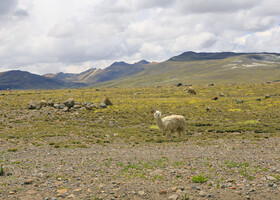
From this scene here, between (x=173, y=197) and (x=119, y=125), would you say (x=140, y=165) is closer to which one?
(x=173, y=197)

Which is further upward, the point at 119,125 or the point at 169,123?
the point at 169,123

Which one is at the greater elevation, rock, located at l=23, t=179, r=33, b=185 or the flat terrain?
rock, located at l=23, t=179, r=33, b=185

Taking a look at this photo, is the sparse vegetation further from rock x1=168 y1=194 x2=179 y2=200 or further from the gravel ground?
rock x1=168 y1=194 x2=179 y2=200

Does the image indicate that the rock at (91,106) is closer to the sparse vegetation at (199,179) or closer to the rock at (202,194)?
the sparse vegetation at (199,179)

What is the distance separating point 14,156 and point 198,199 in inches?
545

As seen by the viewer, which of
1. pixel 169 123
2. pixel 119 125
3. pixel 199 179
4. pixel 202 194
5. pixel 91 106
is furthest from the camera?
pixel 91 106

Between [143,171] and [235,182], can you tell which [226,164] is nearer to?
[235,182]

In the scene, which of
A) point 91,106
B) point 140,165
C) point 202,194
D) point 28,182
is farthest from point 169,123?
point 91,106

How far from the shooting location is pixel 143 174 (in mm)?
11641

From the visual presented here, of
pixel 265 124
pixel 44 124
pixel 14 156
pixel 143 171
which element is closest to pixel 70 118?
pixel 44 124

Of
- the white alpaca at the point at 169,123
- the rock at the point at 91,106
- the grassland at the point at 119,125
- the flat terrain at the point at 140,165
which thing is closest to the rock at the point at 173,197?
the flat terrain at the point at 140,165

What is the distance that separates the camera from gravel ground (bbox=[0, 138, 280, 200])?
9.43 m

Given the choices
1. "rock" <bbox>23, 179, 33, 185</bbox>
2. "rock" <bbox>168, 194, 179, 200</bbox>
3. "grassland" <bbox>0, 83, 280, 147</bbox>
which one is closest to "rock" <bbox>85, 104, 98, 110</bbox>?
"grassland" <bbox>0, 83, 280, 147</bbox>

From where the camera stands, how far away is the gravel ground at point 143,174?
9.43m
